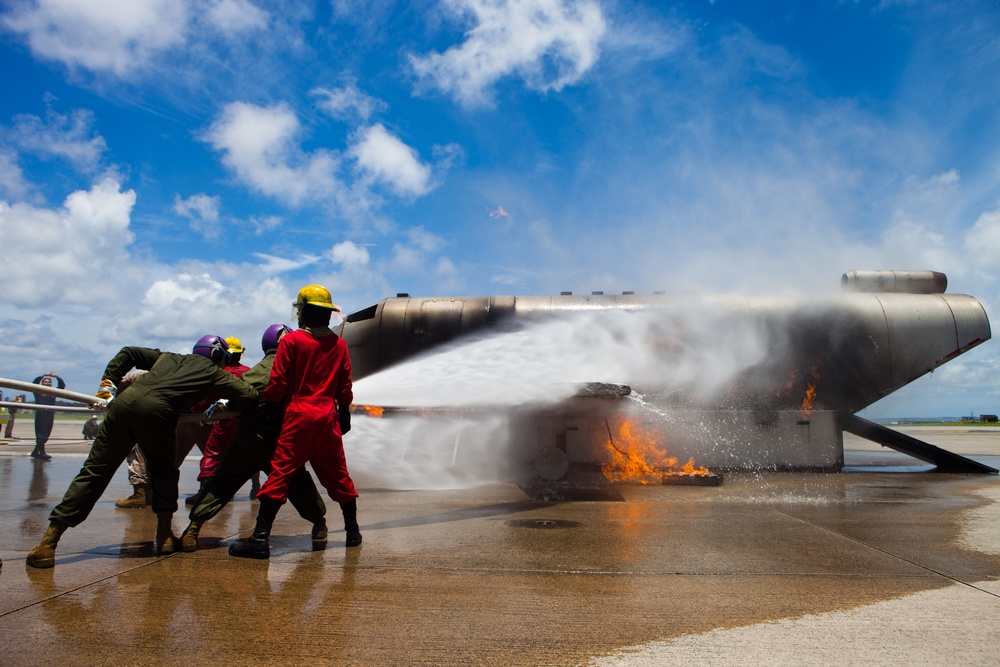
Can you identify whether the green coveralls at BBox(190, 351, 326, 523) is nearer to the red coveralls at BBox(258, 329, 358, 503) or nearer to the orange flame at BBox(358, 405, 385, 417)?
the red coveralls at BBox(258, 329, 358, 503)

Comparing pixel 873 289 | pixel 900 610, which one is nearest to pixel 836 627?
pixel 900 610

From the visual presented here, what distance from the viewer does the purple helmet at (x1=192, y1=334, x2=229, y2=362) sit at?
5207 millimetres

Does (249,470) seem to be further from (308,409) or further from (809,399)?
(809,399)

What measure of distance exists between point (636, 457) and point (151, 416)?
7.72 metres

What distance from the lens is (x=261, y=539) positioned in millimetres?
4484

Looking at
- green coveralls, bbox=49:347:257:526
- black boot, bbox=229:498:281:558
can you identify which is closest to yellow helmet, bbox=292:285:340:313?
green coveralls, bbox=49:347:257:526

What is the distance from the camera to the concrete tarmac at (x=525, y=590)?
9.23ft

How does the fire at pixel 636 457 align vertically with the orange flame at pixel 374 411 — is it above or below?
below

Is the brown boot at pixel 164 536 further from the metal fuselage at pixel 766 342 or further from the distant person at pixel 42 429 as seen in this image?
the distant person at pixel 42 429

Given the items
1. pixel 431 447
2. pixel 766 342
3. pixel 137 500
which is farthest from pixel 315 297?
pixel 766 342

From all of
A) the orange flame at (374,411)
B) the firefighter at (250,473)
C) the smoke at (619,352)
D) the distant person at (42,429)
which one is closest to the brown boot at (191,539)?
the firefighter at (250,473)

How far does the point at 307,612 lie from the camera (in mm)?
3299

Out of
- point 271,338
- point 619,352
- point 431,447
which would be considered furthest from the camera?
point 431,447

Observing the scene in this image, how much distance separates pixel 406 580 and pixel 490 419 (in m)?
6.35
